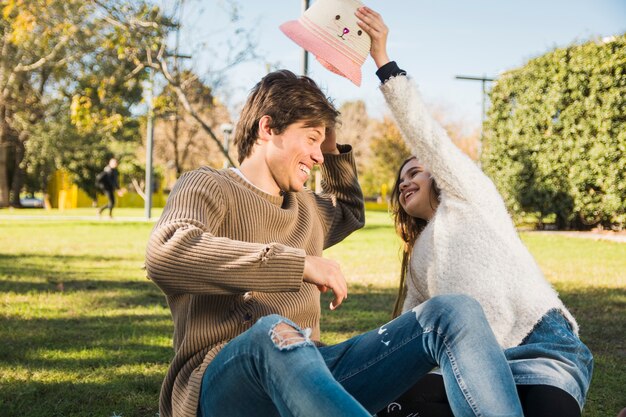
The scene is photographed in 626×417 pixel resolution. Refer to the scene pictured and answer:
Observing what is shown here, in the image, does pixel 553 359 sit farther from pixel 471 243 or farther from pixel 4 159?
pixel 4 159

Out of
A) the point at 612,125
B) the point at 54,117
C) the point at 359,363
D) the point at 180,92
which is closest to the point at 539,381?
the point at 359,363

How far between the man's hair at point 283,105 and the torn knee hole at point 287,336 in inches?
32.0

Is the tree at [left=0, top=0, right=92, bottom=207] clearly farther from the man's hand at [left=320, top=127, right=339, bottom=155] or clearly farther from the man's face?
the man's face

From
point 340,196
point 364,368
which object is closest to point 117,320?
point 340,196

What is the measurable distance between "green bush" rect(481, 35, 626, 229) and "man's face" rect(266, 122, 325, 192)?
545 inches

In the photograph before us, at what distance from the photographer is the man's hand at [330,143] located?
9.70 feet

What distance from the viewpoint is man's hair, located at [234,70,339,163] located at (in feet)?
8.31

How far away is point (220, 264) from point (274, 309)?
1.25 ft

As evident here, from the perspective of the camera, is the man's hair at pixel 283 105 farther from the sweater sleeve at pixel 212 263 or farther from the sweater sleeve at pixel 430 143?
the sweater sleeve at pixel 212 263

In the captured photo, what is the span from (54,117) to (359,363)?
38.7 m

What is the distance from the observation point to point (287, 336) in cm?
198

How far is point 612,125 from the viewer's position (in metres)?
15.3

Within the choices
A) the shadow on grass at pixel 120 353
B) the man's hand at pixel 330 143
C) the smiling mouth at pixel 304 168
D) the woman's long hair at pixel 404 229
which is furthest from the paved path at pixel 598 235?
the smiling mouth at pixel 304 168

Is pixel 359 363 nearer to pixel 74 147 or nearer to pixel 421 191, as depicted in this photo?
pixel 421 191
